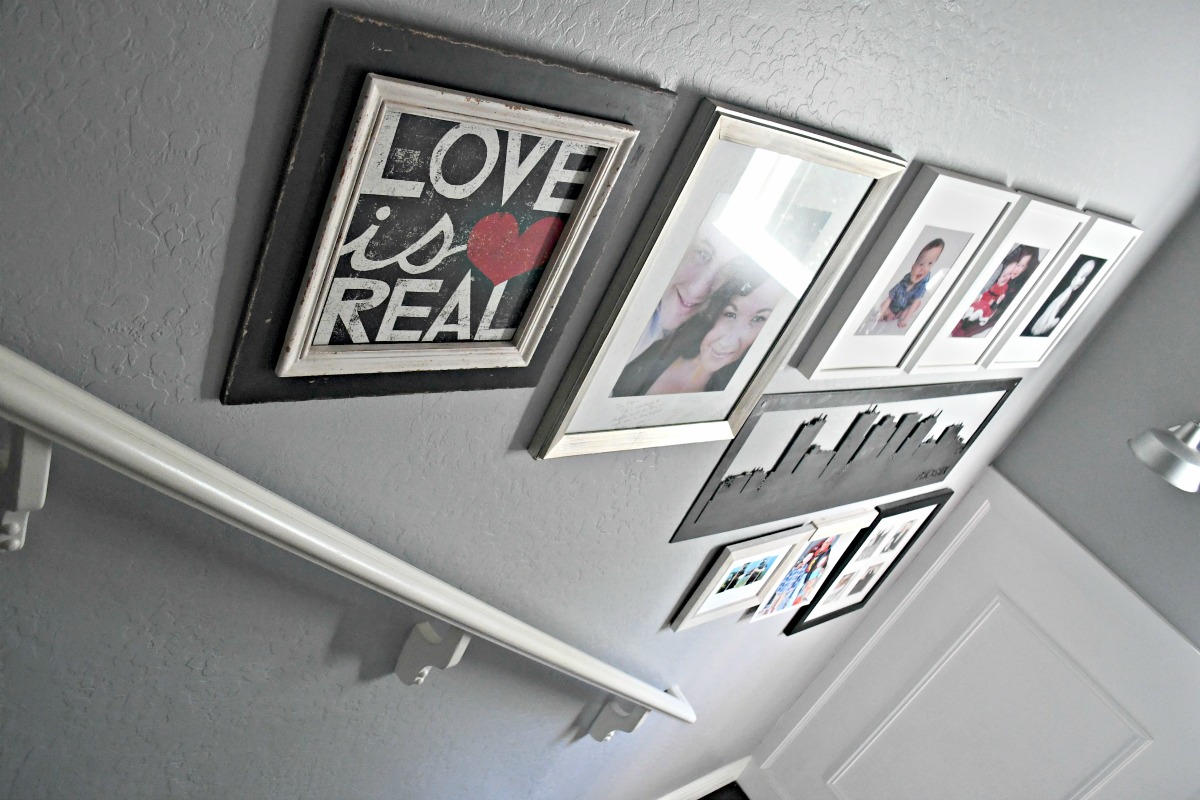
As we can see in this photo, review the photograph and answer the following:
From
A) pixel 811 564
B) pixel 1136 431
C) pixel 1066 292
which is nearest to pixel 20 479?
pixel 811 564

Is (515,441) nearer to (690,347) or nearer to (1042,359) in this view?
(690,347)

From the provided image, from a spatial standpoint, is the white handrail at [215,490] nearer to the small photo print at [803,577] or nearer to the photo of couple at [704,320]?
the photo of couple at [704,320]

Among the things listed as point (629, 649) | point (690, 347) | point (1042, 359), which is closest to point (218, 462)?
point (690, 347)

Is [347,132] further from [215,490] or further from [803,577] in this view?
[803,577]

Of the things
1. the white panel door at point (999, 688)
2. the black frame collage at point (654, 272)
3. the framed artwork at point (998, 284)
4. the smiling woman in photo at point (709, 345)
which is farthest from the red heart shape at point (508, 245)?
the white panel door at point (999, 688)

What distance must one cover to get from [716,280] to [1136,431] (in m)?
1.57

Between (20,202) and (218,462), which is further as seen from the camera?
(218,462)

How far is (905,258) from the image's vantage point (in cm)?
145

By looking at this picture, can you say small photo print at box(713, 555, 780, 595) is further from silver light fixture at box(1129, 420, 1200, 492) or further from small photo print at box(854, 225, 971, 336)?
silver light fixture at box(1129, 420, 1200, 492)

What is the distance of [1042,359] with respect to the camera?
211cm

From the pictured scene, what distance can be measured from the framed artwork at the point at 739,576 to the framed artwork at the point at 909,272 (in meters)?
0.45

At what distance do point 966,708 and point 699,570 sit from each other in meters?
1.31

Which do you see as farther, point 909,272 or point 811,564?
point 811,564

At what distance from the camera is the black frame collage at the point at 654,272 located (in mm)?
795
